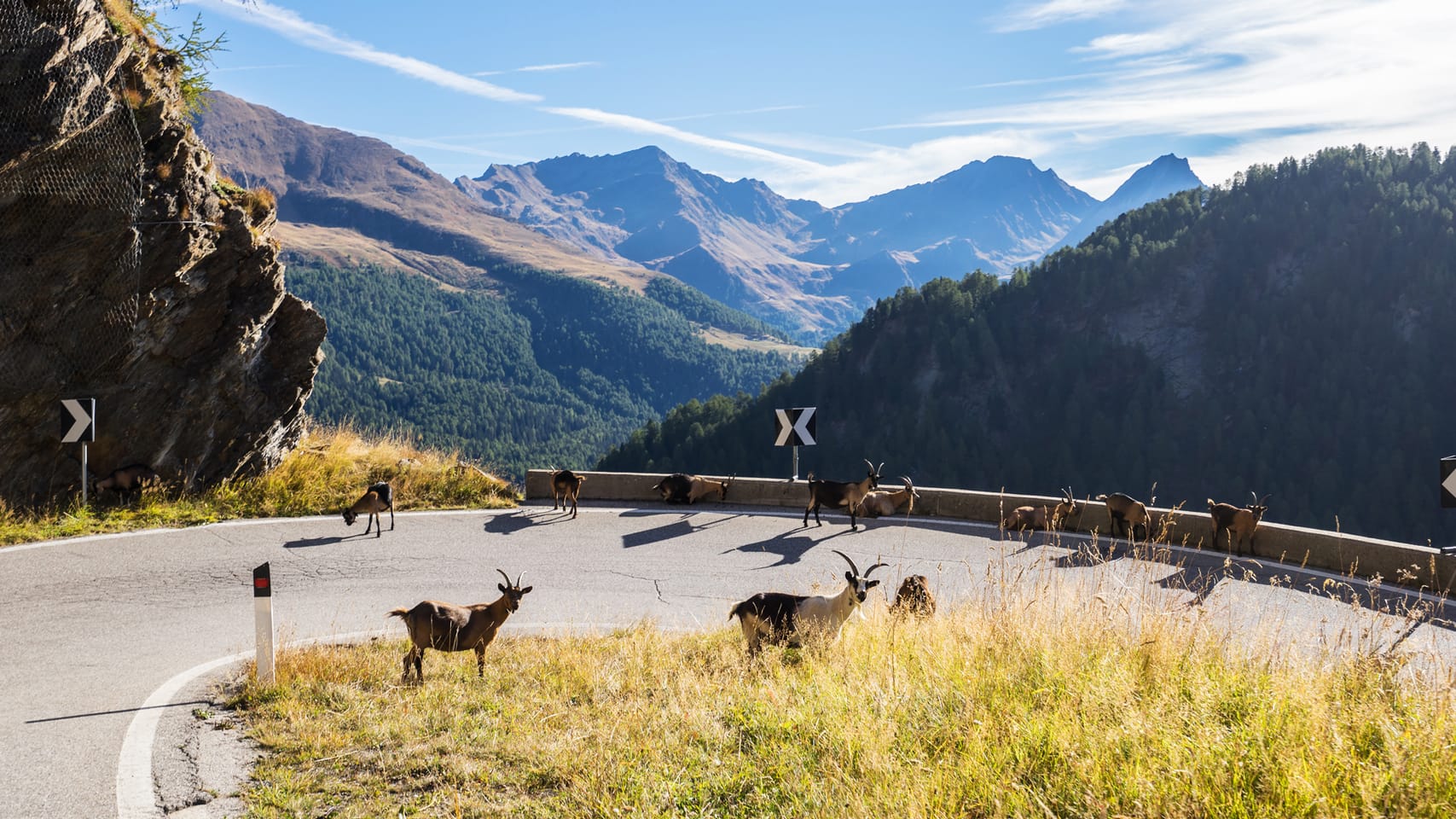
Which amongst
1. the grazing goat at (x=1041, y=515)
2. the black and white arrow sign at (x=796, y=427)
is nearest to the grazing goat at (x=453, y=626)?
the grazing goat at (x=1041, y=515)

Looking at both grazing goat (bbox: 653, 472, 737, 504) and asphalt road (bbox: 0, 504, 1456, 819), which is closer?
asphalt road (bbox: 0, 504, 1456, 819)

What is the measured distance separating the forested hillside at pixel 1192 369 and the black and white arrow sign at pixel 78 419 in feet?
336

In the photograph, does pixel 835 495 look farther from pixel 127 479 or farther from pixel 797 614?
pixel 127 479

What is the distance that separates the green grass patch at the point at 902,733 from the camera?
12.4 feet

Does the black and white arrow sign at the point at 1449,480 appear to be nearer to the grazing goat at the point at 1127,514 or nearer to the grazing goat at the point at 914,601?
the grazing goat at the point at 1127,514

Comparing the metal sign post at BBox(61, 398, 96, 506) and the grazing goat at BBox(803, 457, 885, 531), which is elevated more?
the metal sign post at BBox(61, 398, 96, 506)

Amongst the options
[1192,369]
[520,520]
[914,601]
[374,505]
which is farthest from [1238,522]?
[1192,369]

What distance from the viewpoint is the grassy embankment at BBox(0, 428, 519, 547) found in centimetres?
1224

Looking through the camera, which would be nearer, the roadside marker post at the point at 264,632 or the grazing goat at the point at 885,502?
the roadside marker post at the point at 264,632

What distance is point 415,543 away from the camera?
12.4 m

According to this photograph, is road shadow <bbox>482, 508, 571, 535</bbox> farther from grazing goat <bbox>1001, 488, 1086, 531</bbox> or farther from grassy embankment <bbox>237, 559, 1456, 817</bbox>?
grazing goat <bbox>1001, 488, 1086, 531</bbox>

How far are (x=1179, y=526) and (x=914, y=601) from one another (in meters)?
6.83

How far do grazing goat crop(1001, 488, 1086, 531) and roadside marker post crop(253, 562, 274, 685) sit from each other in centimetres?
1002

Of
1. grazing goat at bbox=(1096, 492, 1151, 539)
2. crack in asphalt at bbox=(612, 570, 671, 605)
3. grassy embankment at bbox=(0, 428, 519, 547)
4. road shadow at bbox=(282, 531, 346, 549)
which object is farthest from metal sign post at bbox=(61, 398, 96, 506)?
grazing goat at bbox=(1096, 492, 1151, 539)
